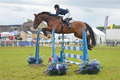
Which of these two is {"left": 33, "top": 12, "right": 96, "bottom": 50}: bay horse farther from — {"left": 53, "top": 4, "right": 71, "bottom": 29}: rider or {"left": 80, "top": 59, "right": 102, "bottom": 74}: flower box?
{"left": 80, "top": 59, "right": 102, "bottom": 74}: flower box

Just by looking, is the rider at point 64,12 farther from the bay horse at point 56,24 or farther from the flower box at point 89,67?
the flower box at point 89,67

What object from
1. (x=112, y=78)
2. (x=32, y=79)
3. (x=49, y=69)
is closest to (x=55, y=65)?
(x=49, y=69)

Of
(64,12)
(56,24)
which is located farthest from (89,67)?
(64,12)

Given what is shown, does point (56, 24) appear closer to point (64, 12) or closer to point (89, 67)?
point (64, 12)

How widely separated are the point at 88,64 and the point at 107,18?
102 feet

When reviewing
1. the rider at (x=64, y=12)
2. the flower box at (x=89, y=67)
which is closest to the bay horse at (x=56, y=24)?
the rider at (x=64, y=12)

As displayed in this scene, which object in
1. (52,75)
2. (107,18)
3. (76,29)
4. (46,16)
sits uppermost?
(107,18)

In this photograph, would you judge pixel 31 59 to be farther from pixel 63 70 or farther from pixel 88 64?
pixel 88 64

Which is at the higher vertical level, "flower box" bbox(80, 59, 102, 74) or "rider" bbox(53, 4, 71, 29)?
"rider" bbox(53, 4, 71, 29)

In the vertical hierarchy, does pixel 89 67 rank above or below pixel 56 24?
below

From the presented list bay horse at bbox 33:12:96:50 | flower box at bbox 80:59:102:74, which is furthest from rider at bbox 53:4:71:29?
flower box at bbox 80:59:102:74

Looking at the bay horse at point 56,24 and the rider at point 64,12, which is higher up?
the rider at point 64,12

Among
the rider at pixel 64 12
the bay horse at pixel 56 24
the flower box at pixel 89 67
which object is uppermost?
the rider at pixel 64 12

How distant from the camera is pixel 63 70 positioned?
5.52 metres
